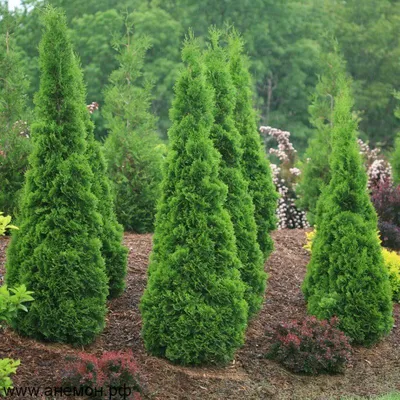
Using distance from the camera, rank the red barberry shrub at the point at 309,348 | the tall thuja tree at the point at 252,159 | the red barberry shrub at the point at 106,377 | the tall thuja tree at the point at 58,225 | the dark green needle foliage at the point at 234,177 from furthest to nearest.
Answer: the tall thuja tree at the point at 252,159, the dark green needle foliage at the point at 234,177, the red barberry shrub at the point at 309,348, the tall thuja tree at the point at 58,225, the red barberry shrub at the point at 106,377

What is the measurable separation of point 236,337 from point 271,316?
5.74 ft

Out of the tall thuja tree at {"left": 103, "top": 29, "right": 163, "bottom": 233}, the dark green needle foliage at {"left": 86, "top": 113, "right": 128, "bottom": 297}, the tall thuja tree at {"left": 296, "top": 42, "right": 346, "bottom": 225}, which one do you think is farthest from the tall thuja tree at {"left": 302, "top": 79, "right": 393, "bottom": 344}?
the tall thuja tree at {"left": 296, "top": 42, "right": 346, "bottom": 225}

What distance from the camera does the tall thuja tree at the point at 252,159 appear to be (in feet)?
32.8

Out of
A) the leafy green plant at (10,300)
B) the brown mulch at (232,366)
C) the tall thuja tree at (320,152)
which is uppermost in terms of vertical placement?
the tall thuja tree at (320,152)

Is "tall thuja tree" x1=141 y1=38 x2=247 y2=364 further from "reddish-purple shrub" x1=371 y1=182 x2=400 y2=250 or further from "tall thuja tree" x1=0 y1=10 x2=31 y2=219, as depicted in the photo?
"reddish-purple shrub" x1=371 y1=182 x2=400 y2=250

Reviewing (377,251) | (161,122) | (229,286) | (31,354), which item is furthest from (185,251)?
(161,122)

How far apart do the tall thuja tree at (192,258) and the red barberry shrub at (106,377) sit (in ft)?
3.10

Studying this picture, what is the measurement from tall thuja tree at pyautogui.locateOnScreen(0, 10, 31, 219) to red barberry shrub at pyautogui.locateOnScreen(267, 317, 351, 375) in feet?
16.2

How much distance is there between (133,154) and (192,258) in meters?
4.86

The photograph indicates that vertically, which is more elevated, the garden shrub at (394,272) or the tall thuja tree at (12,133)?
the tall thuja tree at (12,133)

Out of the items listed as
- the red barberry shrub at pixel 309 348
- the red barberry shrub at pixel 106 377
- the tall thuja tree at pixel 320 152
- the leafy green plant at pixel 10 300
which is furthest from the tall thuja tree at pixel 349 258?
the tall thuja tree at pixel 320 152

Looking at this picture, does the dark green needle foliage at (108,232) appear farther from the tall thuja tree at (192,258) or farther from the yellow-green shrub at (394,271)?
the yellow-green shrub at (394,271)

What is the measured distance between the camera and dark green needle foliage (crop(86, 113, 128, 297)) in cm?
873

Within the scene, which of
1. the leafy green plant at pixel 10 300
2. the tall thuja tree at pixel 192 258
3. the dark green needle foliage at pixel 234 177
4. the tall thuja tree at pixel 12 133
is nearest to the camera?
the leafy green plant at pixel 10 300
